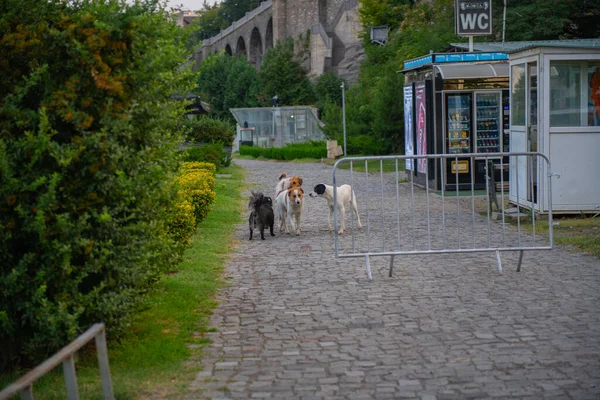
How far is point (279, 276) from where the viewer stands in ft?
32.7

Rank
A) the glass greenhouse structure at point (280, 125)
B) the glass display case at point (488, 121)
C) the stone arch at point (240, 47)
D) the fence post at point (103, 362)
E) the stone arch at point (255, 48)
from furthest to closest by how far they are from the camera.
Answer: the stone arch at point (240, 47) → the stone arch at point (255, 48) → the glass greenhouse structure at point (280, 125) → the glass display case at point (488, 121) → the fence post at point (103, 362)

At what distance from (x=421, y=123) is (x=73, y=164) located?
15.7 m

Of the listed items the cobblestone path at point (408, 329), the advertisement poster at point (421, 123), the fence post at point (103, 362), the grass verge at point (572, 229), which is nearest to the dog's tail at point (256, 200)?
the cobblestone path at point (408, 329)

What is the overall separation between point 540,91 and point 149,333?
8.59 m

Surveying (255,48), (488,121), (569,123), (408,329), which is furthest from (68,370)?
(255,48)

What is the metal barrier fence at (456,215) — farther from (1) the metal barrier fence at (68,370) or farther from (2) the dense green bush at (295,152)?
(2) the dense green bush at (295,152)

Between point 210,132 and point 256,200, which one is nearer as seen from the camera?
point 256,200

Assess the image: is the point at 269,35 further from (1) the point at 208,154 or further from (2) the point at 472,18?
(2) the point at 472,18

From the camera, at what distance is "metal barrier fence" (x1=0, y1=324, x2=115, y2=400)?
3938mm

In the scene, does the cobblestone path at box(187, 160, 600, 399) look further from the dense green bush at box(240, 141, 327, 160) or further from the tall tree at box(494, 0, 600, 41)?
the dense green bush at box(240, 141, 327, 160)

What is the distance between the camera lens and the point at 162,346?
6.68 meters

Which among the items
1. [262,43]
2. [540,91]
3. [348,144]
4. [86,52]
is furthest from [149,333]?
[262,43]

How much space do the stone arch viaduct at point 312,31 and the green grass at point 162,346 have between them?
5770cm

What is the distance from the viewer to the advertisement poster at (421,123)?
2030 centimetres
